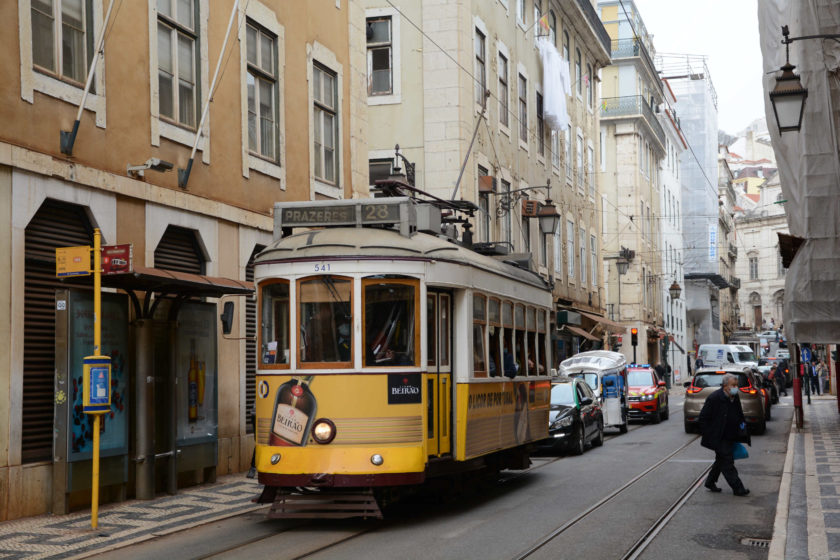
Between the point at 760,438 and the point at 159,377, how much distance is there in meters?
15.4

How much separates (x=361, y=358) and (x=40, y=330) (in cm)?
418

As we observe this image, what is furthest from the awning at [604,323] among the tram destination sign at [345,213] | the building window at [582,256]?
the tram destination sign at [345,213]

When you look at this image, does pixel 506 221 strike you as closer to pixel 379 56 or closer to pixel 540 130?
pixel 540 130

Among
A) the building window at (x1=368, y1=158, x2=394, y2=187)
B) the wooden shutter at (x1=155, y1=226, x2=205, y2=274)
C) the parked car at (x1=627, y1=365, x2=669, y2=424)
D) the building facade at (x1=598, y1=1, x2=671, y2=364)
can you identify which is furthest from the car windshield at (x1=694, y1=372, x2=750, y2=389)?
the building facade at (x1=598, y1=1, x2=671, y2=364)

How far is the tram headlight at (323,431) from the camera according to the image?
36.2ft

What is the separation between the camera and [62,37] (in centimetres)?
1328

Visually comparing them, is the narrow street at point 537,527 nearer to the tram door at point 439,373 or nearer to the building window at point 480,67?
the tram door at point 439,373

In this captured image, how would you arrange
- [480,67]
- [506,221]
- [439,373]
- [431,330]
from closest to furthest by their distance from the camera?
[431,330] < [439,373] < [480,67] < [506,221]

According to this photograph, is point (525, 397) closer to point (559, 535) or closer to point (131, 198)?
point (559, 535)

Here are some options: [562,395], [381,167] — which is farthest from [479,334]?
[381,167]

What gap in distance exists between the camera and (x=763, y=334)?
7581cm

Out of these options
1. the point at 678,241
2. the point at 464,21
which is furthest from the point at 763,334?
the point at 464,21

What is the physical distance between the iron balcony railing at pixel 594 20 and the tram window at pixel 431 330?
30716 mm

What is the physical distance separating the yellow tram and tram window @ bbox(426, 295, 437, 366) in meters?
0.02
